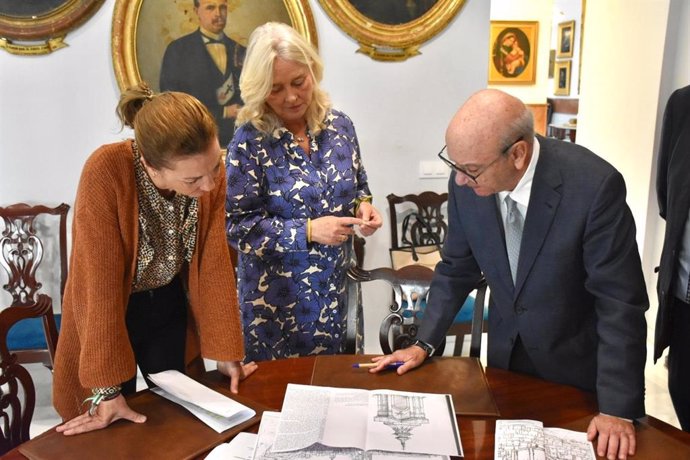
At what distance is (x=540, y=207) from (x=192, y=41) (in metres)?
2.39

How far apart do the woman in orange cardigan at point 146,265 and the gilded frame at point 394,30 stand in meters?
1.97

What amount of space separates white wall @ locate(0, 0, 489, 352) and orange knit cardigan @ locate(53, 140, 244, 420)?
1.94m

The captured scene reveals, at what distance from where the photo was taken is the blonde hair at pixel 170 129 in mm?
1344

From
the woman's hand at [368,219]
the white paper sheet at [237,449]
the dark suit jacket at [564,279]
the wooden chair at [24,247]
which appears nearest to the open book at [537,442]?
the dark suit jacket at [564,279]

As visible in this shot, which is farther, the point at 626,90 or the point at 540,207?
the point at 626,90

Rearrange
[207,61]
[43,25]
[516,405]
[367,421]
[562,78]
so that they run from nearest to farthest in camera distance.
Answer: [367,421], [516,405], [43,25], [207,61], [562,78]

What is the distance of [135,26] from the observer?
3105mm

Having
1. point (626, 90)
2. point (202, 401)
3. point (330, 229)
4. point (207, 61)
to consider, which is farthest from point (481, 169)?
point (626, 90)

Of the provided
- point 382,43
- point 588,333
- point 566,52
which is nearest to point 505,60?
point 566,52

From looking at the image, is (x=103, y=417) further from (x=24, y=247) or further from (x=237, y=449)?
(x=24, y=247)

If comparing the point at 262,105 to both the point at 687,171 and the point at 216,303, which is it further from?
the point at 687,171

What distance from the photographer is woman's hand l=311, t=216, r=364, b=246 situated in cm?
196

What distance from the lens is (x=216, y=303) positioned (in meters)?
1.64

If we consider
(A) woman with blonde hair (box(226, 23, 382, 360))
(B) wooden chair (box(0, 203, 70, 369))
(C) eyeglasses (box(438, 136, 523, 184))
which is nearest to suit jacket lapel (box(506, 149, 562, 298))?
(C) eyeglasses (box(438, 136, 523, 184))
